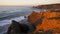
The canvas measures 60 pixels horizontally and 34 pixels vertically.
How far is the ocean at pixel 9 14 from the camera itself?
2.38 metres

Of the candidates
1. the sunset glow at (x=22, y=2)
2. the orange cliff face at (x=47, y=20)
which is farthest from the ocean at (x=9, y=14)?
the orange cliff face at (x=47, y=20)

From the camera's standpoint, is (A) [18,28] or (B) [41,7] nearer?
(A) [18,28]

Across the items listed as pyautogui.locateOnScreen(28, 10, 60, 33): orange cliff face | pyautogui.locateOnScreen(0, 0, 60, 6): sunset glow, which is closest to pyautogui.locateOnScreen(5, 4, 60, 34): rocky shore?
pyautogui.locateOnScreen(28, 10, 60, 33): orange cliff face

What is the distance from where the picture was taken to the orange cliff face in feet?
9.46

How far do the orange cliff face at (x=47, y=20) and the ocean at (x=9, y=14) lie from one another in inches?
14.1

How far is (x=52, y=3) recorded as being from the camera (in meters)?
2.77

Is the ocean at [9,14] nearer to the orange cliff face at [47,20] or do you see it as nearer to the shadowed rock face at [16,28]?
the shadowed rock face at [16,28]

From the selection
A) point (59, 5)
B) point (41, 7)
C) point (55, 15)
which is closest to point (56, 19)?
point (55, 15)

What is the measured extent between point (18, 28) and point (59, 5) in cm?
108

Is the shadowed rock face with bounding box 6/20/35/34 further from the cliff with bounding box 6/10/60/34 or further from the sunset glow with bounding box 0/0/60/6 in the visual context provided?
the sunset glow with bounding box 0/0/60/6

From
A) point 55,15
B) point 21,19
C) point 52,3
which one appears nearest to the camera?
point 21,19

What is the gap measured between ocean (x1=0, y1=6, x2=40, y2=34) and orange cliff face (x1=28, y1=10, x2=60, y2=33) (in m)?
0.36

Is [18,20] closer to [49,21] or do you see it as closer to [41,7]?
[41,7]

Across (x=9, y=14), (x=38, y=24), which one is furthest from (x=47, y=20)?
(x=9, y=14)
